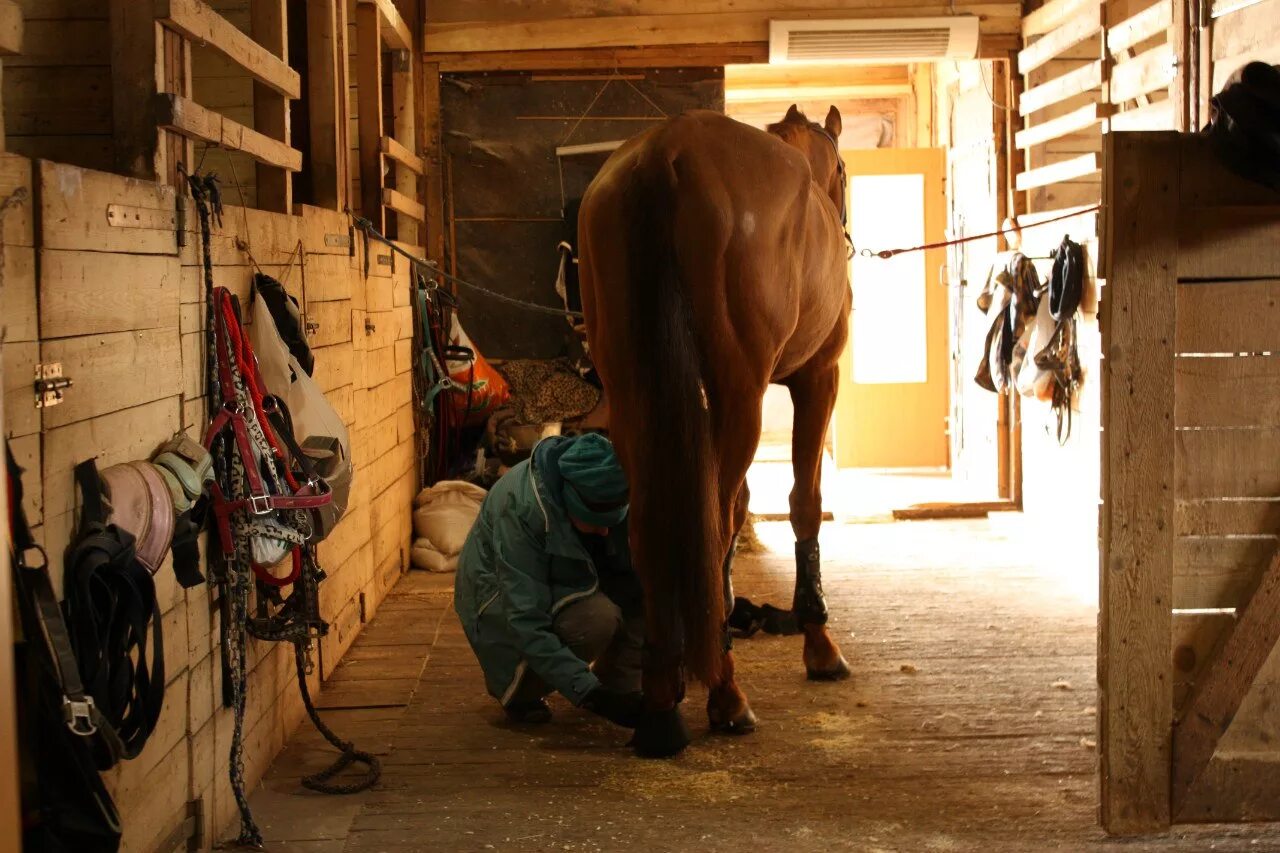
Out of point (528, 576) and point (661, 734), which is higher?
point (528, 576)

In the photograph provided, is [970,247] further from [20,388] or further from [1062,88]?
[20,388]

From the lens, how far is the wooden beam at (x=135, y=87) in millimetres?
2604

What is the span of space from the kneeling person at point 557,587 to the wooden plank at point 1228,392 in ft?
4.41

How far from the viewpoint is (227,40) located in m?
3.01

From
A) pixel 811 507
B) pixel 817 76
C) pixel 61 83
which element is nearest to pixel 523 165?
pixel 817 76

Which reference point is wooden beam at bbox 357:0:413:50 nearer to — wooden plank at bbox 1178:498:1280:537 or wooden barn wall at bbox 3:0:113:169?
wooden barn wall at bbox 3:0:113:169

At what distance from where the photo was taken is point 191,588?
266cm

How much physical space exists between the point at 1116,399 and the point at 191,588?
199 cm

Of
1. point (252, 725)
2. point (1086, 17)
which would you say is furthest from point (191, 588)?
point (1086, 17)

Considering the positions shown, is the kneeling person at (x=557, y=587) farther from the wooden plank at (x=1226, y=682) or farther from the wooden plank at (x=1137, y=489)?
the wooden plank at (x=1226, y=682)

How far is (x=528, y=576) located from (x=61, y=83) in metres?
1.87

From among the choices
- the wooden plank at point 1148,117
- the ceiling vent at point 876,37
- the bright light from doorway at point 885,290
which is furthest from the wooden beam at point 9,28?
the bright light from doorway at point 885,290

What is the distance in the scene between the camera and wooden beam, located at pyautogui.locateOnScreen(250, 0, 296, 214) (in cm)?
369

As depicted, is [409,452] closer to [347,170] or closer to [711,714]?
[347,170]
